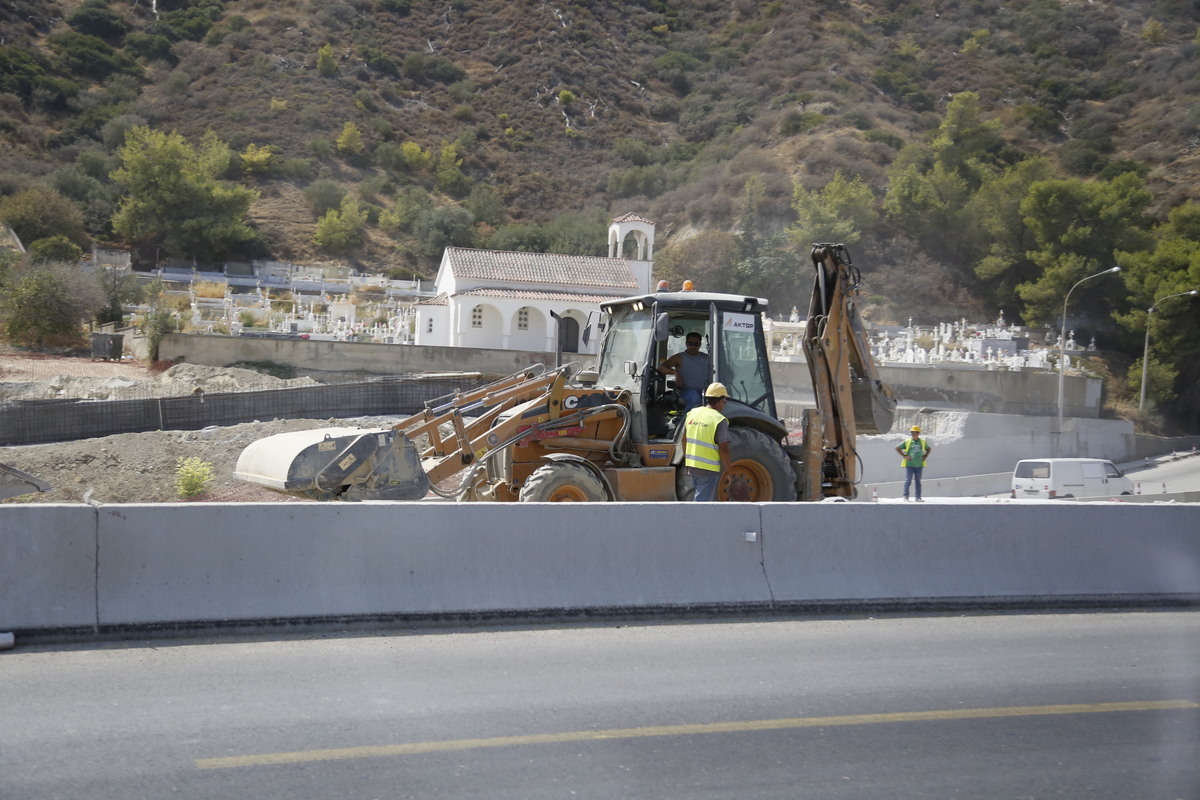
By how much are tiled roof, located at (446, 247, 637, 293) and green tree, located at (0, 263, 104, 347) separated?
16.3 m

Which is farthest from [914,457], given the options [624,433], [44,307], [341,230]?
[341,230]

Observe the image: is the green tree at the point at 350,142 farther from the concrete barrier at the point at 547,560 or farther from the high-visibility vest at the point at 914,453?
the concrete barrier at the point at 547,560

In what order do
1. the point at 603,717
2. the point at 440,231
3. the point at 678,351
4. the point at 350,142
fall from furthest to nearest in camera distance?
the point at 350,142 < the point at 440,231 < the point at 678,351 < the point at 603,717

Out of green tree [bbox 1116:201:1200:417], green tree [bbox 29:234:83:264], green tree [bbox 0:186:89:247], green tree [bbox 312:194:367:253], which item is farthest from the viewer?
green tree [bbox 312:194:367:253]

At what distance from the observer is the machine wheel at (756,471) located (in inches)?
449

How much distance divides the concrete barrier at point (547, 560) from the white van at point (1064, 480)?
1940 centimetres

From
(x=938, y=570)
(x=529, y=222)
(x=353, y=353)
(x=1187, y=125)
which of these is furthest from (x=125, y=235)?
(x=1187, y=125)

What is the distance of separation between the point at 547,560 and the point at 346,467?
119 inches

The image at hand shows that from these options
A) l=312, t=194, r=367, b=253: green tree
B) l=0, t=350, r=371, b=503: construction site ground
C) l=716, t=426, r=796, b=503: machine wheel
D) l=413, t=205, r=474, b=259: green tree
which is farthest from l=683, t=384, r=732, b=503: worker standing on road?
l=312, t=194, r=367, b=253: green tree

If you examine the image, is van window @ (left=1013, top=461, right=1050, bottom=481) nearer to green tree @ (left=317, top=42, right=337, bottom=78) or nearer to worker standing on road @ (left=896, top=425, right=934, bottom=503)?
worker standing on road @ (left=896, top=425, right=934, bottom=503)

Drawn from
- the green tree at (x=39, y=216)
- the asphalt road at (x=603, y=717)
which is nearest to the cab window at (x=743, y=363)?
the asphalt road at (x=603, y=717)

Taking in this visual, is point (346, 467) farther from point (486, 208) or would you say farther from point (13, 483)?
point (486, 208)

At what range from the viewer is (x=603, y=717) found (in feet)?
19.3

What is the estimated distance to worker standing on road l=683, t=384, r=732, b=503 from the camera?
32.1ft
